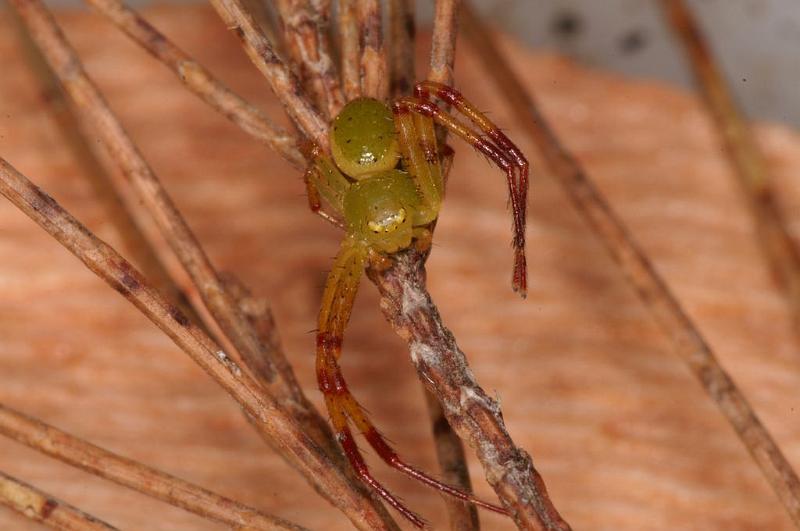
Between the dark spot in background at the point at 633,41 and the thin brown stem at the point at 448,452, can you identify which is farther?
the dark spot in background at the point at 633,41

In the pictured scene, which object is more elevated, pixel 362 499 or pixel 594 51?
pixel 594 51

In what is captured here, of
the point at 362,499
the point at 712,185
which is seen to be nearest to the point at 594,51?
the point at 712,185

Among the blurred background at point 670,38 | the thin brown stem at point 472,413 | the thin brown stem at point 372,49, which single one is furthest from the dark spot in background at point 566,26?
the thin brown stem at point 472,413

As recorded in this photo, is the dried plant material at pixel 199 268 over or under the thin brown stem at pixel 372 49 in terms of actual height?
under

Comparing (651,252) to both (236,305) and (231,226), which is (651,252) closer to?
(231,226)

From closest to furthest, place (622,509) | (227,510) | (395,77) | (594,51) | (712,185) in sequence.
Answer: (227,510), (395,77), (622,509), (712,185), (594,51)

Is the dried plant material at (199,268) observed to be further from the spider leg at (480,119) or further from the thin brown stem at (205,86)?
the spider leg at (480,119)

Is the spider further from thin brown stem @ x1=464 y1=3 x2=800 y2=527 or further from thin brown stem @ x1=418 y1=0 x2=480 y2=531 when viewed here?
thin brown stem @ x1=464 y1=3 x2=800 y2=527
